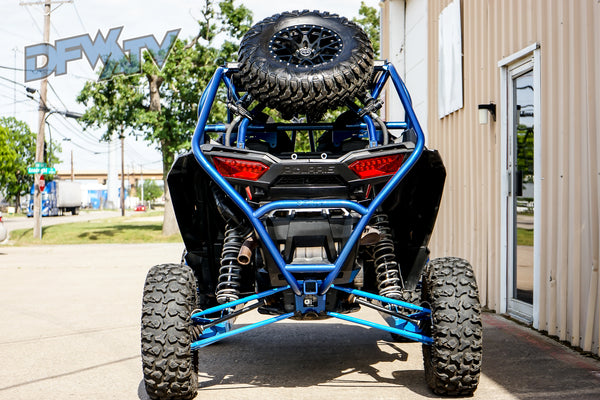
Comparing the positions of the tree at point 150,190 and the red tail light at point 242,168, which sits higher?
the tree at point 150,190

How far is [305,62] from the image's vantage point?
4809mm

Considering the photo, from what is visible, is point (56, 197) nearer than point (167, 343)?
No

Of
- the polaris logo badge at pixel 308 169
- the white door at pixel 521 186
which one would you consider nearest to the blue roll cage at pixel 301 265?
the polaris logo badge at pixel 308 169

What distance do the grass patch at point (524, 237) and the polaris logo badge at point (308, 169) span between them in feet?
11.1

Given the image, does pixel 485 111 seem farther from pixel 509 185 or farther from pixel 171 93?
pixel 171 93

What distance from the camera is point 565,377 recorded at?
510cm

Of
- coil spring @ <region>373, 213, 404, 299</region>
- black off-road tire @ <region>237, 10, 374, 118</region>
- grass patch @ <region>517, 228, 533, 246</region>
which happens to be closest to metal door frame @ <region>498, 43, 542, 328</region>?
grass patch @ <region>517, 228, 533, 246</region>

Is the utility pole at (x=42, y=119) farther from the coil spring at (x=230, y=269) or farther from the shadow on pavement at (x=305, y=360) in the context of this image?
the coil spring at (x=230, y=269)

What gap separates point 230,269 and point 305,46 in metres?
1.58

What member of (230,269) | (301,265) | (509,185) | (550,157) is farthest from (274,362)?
(509,185)

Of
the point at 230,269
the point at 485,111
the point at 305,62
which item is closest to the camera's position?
the point at 305,62

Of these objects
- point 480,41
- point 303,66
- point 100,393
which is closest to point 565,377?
point 303,66

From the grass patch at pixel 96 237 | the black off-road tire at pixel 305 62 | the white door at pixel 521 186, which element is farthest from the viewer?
the grass patch at pixel 96 237

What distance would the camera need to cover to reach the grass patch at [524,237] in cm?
720
